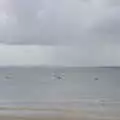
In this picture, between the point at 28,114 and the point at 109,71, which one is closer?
the point at 28,114

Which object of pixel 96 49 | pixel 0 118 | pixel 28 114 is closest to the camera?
pixel 0 118

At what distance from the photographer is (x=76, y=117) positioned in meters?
6.48

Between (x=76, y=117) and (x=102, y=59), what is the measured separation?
74.5 feet

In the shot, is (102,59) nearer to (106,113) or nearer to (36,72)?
(36,72)

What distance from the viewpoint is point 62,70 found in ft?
99.9

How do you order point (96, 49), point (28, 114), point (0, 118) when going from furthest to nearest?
point (96, 49) < point (28, 114) < point (0, 118)

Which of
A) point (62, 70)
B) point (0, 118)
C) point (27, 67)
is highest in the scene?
point (27, 67)

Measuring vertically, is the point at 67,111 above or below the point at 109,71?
below

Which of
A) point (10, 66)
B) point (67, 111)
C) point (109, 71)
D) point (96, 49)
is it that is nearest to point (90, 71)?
point (109, 71)

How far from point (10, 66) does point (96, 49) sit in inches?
356

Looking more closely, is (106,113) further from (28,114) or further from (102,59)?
(102,59)

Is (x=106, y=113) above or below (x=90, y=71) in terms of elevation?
below

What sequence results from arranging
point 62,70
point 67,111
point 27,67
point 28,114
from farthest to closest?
point 27,67
point 62,70
point 67,111
point 28,114

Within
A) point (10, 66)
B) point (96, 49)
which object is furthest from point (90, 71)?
point (10, 66)
